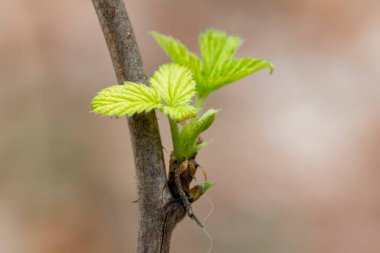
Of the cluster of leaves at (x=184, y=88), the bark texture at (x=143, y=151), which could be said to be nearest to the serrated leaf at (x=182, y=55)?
the cluster of leaves at (x=184, y=88)

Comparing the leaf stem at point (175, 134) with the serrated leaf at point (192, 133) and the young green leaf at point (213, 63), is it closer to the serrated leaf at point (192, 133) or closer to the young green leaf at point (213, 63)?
the serrated leaf at point (192, 133)

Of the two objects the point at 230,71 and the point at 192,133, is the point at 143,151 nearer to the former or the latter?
the point at 192,133

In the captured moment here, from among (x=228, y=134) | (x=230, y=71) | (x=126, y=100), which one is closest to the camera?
(x=126, y=100)

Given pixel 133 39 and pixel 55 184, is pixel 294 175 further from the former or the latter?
pixel 133 39

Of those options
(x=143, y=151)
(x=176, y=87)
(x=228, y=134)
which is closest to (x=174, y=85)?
(x=176, y=87)

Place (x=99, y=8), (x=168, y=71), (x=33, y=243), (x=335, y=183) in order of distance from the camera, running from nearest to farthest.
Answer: (x=99, y=8)
(x=168, y=71)
(x=33, y=243)
(x=335, y=183)

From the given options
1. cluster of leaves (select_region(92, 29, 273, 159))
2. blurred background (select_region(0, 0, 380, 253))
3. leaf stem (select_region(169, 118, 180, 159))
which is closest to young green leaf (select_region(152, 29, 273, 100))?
cluster of leaves (select_region(92, 29, 273, 159))

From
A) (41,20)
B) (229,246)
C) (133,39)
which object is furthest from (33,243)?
(133,39)
